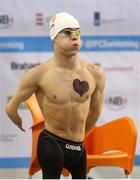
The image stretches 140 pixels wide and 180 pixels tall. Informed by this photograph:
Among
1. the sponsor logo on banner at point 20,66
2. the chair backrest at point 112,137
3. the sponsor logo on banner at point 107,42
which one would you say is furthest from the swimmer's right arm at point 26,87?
the sponsor logo on banner at point 107,42

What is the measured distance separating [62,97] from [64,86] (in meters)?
0.05

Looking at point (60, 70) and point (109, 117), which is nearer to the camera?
point (60, 70)

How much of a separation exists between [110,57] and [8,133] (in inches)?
34.7

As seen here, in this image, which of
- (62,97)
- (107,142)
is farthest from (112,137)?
(62,97)

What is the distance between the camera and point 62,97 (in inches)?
101

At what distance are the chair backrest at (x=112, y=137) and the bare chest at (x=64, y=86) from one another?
0.76 m

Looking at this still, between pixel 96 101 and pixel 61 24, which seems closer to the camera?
pixel 61 24

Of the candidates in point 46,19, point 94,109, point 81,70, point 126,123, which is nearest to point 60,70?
point 81,70

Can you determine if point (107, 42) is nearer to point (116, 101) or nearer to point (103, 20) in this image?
point (103, 20)

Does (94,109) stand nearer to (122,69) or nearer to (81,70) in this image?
(81,70)

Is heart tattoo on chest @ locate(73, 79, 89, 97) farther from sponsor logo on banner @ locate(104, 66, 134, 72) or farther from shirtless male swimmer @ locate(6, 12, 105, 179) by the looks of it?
sponsor logo on banner @ locate(104, 66, 134, 72)

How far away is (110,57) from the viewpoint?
3857mm

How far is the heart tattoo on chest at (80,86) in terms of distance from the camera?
2574 mm

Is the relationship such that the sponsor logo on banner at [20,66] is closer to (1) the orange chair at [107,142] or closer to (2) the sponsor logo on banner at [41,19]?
(2) the sponsor logo on banner at [41,19]
